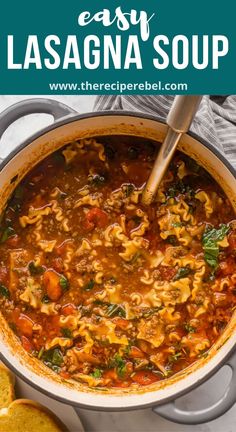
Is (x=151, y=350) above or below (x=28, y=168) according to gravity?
below

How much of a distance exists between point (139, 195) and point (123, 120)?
421mm

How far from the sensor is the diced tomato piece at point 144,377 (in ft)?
13.5

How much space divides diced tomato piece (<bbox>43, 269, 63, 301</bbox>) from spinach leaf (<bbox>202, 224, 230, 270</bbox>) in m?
0.80

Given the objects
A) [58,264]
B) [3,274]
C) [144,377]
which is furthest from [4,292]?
[144,377]

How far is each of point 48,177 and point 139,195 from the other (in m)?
0.51

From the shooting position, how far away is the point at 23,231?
4.11m

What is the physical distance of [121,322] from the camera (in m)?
4.08

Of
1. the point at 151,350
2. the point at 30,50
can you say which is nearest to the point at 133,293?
the point at 151,350

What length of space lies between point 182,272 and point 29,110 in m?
1.18

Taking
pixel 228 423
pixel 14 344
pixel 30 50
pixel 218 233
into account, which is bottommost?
pixel 228 423

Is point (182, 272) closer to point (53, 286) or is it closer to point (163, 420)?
point (53, 286)

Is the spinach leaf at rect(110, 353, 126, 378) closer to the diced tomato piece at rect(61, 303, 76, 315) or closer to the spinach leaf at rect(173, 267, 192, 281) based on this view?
the diced tomato piece at rect(61, 303, 76, 315)

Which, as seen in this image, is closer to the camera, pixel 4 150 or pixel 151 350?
pixel 151 350

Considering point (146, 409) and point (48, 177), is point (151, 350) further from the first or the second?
point (48, 177)
